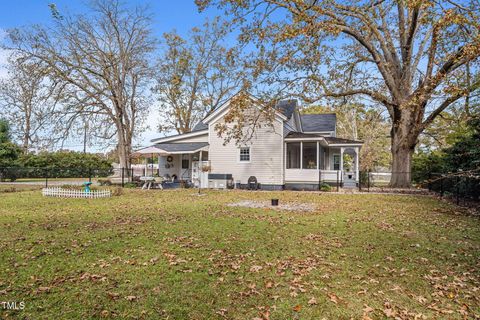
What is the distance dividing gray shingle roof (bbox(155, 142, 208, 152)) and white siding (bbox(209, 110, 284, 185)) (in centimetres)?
108

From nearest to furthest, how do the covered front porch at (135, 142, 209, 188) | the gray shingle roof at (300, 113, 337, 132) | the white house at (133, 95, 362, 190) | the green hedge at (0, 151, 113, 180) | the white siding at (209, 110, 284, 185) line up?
1. the white house at (133, 95, 362, 190)
2. the white siding at (209, 110, 284, 185)
3. the covered front porch at (135, 142, 209, 188)
4. the green hedge at (0, 151, 113, 180)
5. the gray shingle roof at (300, 113, 337, 132)

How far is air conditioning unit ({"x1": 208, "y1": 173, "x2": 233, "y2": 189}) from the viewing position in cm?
2020

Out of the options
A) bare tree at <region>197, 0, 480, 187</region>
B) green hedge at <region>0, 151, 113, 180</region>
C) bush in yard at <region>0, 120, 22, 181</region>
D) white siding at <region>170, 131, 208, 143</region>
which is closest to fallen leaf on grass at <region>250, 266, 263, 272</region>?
bare tree at <region>197, 0, 480, 187</region>

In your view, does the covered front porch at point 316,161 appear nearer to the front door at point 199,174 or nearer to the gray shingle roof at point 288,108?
the gray shingle roof at point 288,108

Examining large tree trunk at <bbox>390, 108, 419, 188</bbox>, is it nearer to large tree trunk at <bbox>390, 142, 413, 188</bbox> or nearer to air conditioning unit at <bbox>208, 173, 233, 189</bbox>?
large tree trunk at <bbox>390, 142, 413, 188</bbox>

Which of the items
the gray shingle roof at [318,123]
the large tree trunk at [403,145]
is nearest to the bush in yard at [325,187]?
the large tree trunk at [403,145]

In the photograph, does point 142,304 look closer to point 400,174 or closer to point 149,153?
point 149,153

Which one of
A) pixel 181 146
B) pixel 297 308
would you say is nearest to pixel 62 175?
pixel 181 146

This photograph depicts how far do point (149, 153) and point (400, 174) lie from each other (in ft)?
53.5

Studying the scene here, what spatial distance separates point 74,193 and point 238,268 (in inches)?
468

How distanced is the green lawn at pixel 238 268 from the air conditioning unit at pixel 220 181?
11.5 m

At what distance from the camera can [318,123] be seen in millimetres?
26203

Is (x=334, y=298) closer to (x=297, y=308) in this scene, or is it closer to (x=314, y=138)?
(x=297, y=308)

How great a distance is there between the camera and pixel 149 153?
784 inches
